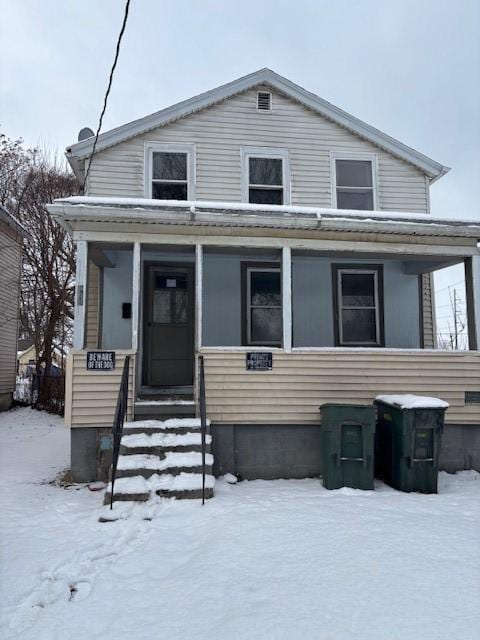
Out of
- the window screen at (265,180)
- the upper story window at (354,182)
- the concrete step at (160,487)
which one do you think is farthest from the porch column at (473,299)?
the concrete step at (160,487)

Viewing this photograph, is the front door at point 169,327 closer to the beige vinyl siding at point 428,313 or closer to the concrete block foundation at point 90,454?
the concrete block foundation at point 90,454

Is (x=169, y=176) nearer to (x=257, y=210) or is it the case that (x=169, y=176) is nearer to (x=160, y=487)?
(x=257, y=210)

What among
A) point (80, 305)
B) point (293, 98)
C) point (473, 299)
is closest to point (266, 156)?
point (293, 98)

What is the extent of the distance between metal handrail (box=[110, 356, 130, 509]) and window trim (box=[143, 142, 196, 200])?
3853mm

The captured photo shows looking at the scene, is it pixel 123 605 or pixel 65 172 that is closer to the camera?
pixel 123 605

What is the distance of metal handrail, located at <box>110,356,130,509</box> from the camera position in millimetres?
4750

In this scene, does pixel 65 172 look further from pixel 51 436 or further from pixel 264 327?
pixel 264 327

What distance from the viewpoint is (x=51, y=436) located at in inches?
392

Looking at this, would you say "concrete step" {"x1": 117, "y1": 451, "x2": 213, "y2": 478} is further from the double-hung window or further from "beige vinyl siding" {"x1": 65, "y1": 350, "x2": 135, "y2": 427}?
the double-hung window

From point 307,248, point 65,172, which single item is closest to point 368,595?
point 307,248

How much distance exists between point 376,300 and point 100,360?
5.22 metres

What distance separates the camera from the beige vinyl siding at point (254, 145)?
27.6 feet

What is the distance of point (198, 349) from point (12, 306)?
35.3ft

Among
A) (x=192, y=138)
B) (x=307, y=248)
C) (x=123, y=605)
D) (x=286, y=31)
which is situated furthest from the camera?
(x=286, y=31)
